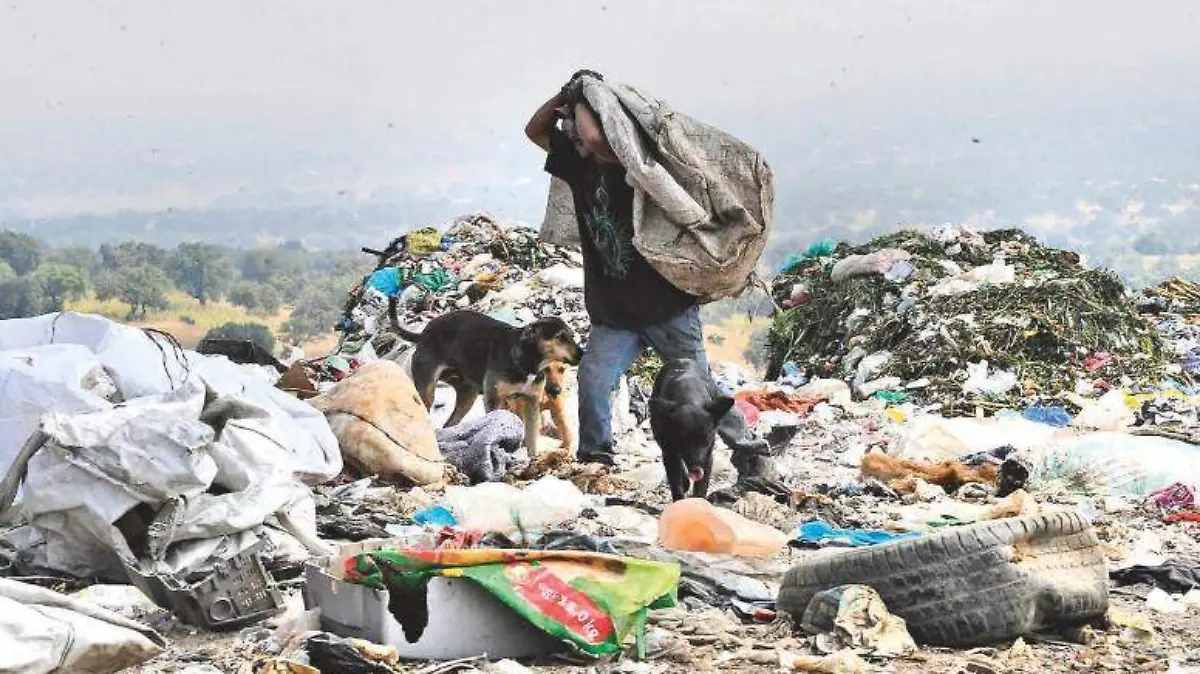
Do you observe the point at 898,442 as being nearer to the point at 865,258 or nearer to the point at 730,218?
the point at 730,218

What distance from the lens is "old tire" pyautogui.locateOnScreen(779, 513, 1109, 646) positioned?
12.3 ft

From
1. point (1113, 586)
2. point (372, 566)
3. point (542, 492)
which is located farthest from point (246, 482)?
point (1113, 586)

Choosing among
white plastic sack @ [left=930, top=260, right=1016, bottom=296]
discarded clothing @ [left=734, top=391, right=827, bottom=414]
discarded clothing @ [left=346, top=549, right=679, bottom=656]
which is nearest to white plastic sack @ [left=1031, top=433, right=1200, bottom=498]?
discarded clothing @ [left=734, top=391, right=827, bottom=414]

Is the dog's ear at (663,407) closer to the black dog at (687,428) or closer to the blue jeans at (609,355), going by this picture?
the black dog at (687,428)

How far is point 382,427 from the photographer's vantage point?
6.62 metres

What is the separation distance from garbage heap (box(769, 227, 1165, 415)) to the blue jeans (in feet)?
12.9

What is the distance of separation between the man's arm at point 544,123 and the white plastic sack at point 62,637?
386 centimetres

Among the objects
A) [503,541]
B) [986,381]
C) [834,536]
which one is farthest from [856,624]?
[986,381]

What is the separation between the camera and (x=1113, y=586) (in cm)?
469

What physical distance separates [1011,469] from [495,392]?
2606mm

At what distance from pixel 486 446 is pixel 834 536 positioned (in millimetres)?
2139

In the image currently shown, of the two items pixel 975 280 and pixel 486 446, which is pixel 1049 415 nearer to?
pixel 975 280

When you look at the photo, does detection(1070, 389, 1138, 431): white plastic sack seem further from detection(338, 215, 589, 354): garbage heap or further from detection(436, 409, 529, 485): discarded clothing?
detection(338, 215, 589, 354): garbage heap

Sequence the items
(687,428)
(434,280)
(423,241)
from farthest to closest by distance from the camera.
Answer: (423,241) → (434,280) → (687,428)
